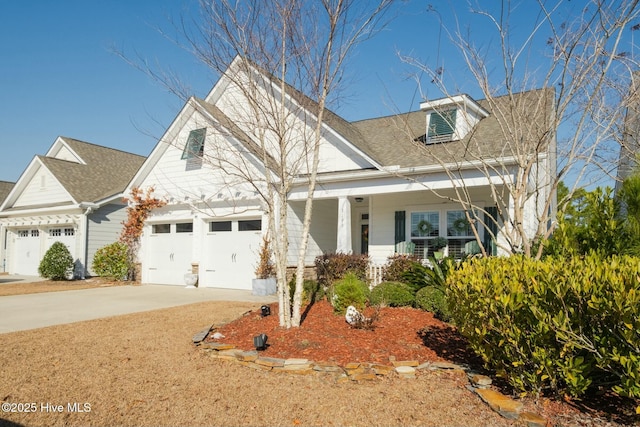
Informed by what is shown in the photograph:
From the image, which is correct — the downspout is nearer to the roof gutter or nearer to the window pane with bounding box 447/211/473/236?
the roof gutter

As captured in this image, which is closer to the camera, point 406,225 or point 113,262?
point 406,225

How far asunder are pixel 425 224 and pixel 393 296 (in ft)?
15.2

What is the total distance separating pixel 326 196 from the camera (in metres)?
12.8

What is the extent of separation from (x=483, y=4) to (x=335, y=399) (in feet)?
18.9

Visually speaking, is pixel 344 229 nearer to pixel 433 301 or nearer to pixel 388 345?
pixel 433 301

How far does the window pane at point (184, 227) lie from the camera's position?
15086 mm

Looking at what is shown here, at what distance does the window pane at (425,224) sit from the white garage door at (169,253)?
25.0 feet

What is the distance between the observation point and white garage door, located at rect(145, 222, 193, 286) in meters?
15.0

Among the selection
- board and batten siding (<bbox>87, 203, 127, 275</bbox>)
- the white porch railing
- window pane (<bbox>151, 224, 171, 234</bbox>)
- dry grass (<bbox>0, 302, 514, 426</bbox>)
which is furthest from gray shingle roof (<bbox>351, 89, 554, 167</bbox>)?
board and batten siding (<bbox>87, 203, 127, 275</bbox>)

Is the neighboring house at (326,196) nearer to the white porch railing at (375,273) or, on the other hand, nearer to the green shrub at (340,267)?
the white porch railing at (375,273)

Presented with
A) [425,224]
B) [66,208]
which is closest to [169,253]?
[66,208]

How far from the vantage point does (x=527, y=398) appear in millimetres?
4000

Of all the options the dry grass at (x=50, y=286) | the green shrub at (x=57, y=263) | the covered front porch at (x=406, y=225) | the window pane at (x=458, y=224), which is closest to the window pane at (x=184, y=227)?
the dry grass at (x=50, y=286)

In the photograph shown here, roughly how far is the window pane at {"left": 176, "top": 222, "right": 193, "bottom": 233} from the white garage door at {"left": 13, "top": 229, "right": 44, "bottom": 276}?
8428mm
